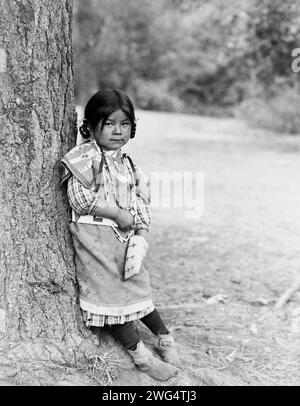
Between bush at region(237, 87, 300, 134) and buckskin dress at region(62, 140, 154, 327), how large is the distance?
531 inches

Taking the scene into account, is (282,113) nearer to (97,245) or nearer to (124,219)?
(124,219)

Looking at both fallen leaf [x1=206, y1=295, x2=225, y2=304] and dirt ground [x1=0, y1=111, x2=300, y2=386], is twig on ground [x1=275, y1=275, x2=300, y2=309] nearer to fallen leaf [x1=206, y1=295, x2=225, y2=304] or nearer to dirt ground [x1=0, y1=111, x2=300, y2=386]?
dirt ground [x1=0, y1=111, x2=300, y2=386]

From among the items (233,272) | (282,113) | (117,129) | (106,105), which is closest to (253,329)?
(233,272)

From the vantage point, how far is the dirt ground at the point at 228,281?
3.08 meters

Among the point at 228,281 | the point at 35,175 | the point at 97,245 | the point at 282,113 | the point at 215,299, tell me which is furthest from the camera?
the point at 282,113

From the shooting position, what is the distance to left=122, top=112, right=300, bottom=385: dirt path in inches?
129

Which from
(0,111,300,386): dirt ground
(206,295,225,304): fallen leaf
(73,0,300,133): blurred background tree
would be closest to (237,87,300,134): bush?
(73,0,300,133): blurred background tree

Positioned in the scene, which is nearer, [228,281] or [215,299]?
[215,299]

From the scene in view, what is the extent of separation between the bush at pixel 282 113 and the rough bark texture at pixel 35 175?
13583 millimetres

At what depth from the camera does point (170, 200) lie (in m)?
7.27

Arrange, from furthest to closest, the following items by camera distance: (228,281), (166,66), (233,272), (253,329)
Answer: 1. (166,66)
2. (233,272)
3. (228,281)
4. (253,329)

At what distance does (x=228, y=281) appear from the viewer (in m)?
4.52

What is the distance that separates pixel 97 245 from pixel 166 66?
23937 millimetres

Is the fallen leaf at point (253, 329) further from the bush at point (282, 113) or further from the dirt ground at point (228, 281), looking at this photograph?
the bush at point (282, 113)
